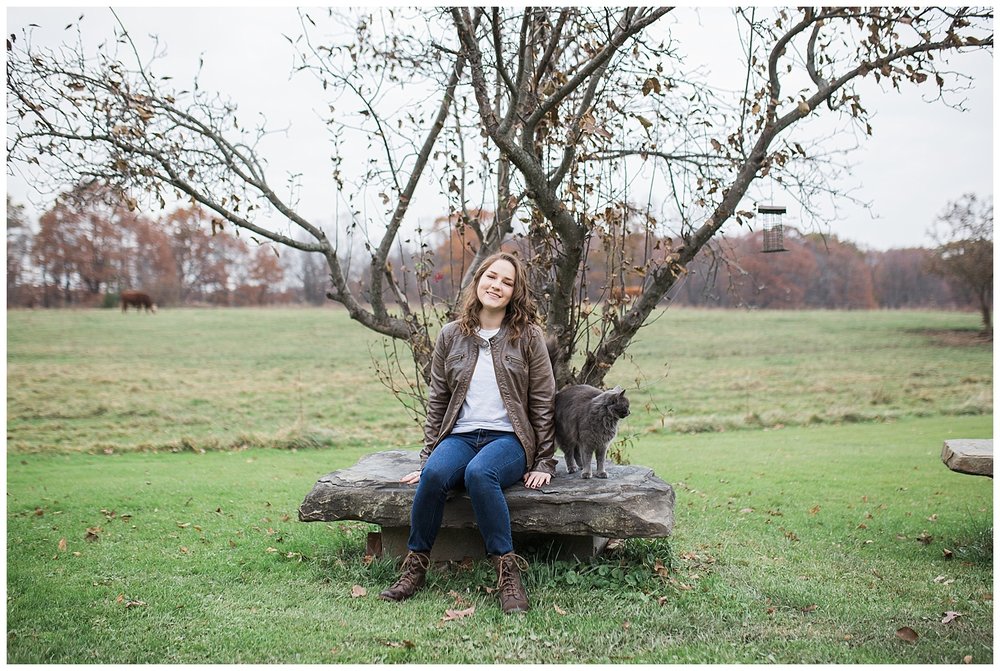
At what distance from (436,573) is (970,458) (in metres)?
3.48

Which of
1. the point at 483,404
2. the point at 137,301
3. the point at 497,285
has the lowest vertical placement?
the point at 483,404

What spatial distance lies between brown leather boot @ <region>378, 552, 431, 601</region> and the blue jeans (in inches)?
2.1

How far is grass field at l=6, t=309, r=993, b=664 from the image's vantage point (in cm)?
375

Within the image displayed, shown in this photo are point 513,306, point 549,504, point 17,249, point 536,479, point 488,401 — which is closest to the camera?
point 549,504

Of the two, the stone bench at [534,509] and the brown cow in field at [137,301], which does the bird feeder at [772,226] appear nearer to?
the stone bench at [534,509]

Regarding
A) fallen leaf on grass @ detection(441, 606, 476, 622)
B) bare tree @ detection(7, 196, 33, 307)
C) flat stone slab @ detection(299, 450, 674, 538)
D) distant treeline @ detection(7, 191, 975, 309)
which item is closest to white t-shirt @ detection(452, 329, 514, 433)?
flat stone slab @ detection(299, 450, 674, 538)

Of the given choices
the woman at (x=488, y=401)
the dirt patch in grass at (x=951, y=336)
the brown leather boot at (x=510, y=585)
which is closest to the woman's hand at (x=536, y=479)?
the woman at (x=488, y=401)

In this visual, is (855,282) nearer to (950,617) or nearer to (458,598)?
(950,617)

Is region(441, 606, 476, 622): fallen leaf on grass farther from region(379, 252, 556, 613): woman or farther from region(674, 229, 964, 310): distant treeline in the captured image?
region(674, 229, 964, 310): distant treeline

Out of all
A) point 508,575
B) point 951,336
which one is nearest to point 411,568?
point 508,575

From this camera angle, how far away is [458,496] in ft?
14.9

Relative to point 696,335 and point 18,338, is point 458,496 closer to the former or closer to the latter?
point 18,338

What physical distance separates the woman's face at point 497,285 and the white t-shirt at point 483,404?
0.74ft

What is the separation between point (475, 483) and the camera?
4.20 meters
